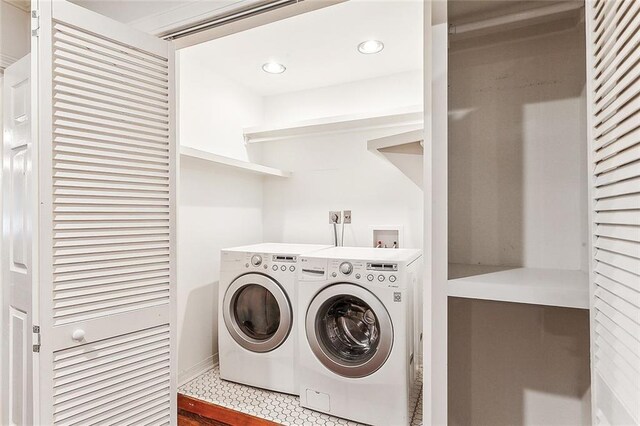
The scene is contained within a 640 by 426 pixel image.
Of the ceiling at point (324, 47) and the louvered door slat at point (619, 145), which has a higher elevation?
the ceiling at point (324, 47)

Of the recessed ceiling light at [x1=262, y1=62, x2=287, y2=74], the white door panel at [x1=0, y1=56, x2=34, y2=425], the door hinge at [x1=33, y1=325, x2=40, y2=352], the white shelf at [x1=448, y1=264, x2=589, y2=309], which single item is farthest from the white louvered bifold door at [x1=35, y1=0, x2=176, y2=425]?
the recessed ceiling light at [x1=262, y1=62, x2=287, y2=74]

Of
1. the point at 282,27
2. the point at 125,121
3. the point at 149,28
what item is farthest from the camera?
the point at 282,27

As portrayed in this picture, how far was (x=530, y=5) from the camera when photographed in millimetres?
1211

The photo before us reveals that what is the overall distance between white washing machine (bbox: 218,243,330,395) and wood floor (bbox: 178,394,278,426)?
314 millimetres

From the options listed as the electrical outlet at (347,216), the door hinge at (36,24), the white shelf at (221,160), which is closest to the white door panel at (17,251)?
the door hinge at (36,24)

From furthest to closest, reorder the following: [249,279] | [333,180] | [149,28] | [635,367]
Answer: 1. [333,180]
2. [249,279]
3. [149,28]
4. [635,367]

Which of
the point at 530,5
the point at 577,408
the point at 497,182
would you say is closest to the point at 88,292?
the point at 497,182

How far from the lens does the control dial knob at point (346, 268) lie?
210cm

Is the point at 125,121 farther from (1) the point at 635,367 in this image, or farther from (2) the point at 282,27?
(1) the point at 635,367

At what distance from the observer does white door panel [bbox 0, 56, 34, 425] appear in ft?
4.41

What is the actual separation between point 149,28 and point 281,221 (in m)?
2.15

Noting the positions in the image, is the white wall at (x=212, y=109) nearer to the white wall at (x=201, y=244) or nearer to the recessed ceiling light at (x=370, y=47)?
the white wall at (x=201, y=244)

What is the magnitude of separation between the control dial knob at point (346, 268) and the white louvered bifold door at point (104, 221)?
970 mm

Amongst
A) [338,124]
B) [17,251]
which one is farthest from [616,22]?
[338,124]
